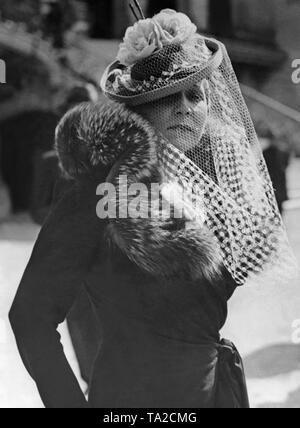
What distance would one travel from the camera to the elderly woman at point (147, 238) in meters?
2.42

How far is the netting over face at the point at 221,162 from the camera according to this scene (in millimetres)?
2436

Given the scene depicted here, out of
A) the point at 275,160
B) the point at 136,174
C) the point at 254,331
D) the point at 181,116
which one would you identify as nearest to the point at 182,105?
the point at 181,116

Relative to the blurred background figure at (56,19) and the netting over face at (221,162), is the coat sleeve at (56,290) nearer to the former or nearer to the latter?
the netting over face at (221,162)

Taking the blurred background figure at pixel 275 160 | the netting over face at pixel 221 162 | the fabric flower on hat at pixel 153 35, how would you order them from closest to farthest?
the fabric flower on hat at pixel 153 35 < the netting over face at pixel 221 162 < the blurred background figure at pixel 275 160

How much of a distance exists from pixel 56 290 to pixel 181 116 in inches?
32.8

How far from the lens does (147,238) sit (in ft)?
8.03

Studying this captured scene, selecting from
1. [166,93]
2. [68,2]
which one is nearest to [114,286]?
[166,93]

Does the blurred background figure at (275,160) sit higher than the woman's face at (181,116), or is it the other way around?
the woman's face at (181,116)

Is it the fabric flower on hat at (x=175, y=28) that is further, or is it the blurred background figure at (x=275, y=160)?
the blurred background figure at (x=275, y=160)

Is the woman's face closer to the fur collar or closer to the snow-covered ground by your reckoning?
the fur collar

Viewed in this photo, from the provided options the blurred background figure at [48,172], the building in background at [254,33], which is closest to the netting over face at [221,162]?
the building in background at [254,33]

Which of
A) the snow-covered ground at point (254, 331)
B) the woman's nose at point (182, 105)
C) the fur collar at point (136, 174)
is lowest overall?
the snow-covered ground at point (254, 331)

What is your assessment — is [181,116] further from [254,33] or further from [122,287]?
[122,287]

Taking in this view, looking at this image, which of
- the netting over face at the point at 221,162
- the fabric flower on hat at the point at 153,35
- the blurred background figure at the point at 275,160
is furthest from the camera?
the blurred background figure at the point at 275,160
